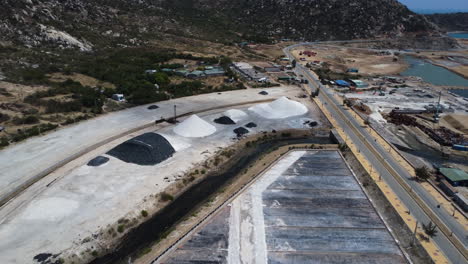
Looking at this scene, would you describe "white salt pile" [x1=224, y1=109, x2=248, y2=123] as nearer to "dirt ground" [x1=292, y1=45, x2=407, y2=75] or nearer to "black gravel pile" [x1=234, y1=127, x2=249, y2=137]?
"black gravel pile" [x1=234, y1=127, x2=249, y2=137]

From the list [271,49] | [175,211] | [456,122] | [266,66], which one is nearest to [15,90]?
[175,211]

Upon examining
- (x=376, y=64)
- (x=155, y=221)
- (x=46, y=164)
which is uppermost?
(x=376, y=64)

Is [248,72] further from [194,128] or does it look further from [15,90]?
[15,90]

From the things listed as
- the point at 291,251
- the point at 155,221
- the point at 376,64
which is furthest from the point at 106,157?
the point at 376,64

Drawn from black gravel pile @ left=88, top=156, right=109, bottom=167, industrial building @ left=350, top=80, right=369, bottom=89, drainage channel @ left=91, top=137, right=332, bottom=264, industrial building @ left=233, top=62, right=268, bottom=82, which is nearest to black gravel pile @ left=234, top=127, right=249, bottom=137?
drainage channel @ left=91, top=137, right=332, bottom=264

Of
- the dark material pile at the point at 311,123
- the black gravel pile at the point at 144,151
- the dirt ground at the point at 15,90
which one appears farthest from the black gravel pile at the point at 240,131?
the dirt ground at the point at 15,90

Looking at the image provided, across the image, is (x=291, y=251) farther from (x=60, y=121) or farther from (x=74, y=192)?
(x=60, y=121)

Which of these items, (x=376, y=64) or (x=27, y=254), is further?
(x=376, y=64)
